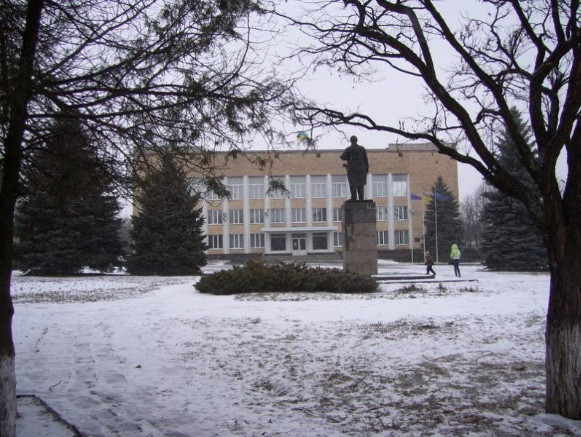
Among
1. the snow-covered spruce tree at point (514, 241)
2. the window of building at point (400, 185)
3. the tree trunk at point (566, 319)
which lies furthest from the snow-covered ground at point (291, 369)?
the window of building at point (400, 185)

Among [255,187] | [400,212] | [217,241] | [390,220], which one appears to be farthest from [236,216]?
[400,212]

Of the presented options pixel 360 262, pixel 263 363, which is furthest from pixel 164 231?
pixel 263 363

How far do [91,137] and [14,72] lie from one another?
3.18 ft

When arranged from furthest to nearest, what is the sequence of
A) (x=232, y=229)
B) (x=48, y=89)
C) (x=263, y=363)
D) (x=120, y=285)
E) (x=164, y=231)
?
1. (x=232, y=229)
2. (x=164, y=231)
3. (x=120, y=285)
4. (x=263, y=363)
5. (x=48, y=89)

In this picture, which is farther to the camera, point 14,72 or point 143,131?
point 143,131

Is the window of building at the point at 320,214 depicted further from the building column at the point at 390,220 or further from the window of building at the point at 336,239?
the building column at the point at 390,220

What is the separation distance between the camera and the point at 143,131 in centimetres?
438

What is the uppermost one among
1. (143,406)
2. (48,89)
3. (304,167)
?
(304,167)

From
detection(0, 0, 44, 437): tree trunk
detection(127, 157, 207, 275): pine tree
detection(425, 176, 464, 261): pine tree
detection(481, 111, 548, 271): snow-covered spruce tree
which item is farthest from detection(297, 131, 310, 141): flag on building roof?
detection(425, 176, 464, 261): pine tree

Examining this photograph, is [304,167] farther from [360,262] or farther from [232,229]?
[360,262]

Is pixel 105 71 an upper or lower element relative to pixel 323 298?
upper

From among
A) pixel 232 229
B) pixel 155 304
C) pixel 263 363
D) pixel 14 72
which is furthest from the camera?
pixel 232 229

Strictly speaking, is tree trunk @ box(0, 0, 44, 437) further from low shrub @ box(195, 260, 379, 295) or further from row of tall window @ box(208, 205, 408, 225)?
row of tall window @ box(208, 205, 408, 225)

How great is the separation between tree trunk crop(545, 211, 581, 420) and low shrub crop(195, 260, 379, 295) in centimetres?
1079
